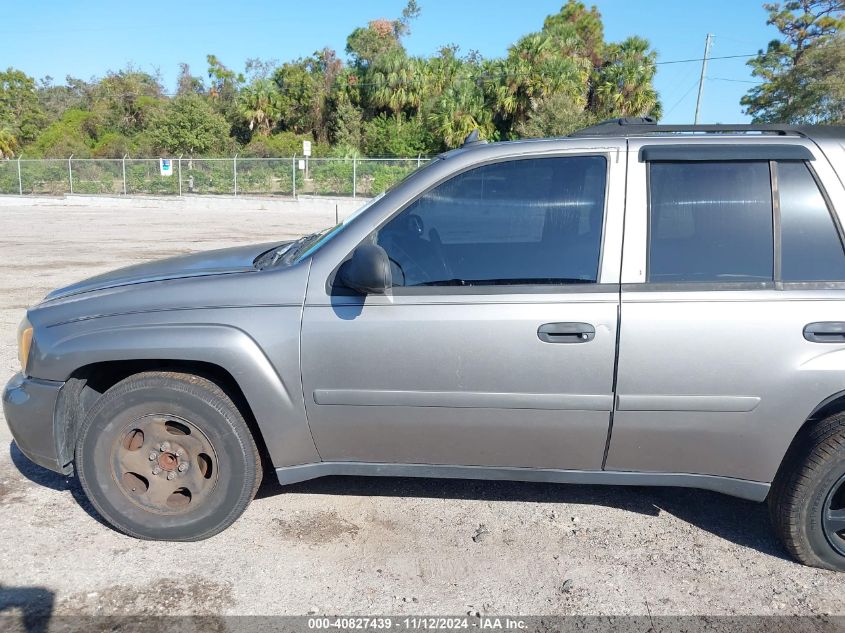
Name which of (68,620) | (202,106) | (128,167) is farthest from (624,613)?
(202,106)

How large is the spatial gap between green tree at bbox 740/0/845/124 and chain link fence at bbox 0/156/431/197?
24.0m

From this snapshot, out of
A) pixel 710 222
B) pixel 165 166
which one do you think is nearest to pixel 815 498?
pixel 710 222

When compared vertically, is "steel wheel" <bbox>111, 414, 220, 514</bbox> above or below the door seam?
below

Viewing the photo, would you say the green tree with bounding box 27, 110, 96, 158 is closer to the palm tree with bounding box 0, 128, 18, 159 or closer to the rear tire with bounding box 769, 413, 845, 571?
the palm tree with bounding box 0, 128, 18, 159

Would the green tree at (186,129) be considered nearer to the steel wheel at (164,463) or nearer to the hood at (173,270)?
the hood at (173,270)

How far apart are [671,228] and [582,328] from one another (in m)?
0.61

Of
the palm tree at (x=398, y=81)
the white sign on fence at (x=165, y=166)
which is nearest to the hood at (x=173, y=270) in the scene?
the white sign on fence at (x=165, y=166)

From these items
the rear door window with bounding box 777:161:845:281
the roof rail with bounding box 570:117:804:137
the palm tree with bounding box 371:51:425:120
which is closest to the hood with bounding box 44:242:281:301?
the roof rail with bounding box 570:117:804:137

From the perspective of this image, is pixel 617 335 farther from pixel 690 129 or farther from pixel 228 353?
pixel 228 353

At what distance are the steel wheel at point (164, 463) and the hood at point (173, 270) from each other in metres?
0.71

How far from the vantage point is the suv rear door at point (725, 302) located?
8.88 ft

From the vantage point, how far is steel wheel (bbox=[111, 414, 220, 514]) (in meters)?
3.02

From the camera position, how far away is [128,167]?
31.6 meters

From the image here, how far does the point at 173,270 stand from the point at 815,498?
320cm
